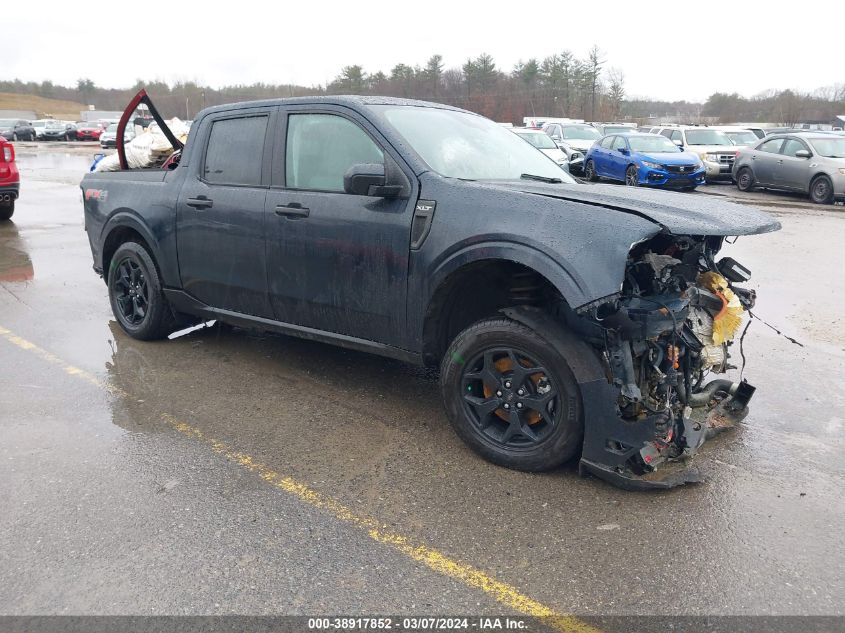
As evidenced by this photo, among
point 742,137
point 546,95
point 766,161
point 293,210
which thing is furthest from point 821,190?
point 546,95

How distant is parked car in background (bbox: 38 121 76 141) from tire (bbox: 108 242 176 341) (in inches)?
2215

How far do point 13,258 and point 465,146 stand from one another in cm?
745

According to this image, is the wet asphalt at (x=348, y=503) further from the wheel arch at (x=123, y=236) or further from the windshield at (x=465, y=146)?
the windshield at (x=465, y=146)

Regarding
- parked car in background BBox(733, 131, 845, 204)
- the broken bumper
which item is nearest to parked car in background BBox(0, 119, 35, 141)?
parked car in background BBox(733, 131, 845, 204)

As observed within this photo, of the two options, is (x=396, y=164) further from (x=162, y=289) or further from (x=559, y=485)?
(x=162, y=289)

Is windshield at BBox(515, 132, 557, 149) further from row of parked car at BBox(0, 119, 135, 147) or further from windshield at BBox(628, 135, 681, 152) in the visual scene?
row of parked car at BBox(0, 119, 135, 147)

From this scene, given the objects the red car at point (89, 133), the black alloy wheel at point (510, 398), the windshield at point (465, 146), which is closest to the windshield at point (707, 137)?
the windshield at point (465, 146)

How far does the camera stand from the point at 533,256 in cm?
343

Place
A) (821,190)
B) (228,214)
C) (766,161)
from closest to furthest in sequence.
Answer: (228,214)
(821,190)
(766,161)

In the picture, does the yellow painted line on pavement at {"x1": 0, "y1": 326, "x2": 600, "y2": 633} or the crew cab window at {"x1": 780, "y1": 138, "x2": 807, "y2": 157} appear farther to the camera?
the crew cab window at {"x1": 780, "y1": 138, "x2": 807, "y2": 157}

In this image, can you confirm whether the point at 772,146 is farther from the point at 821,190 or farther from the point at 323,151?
the point at 323,151

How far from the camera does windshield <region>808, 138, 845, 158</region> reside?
17.1m

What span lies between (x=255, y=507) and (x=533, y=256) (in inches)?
70.3

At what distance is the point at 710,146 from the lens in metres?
21.8
